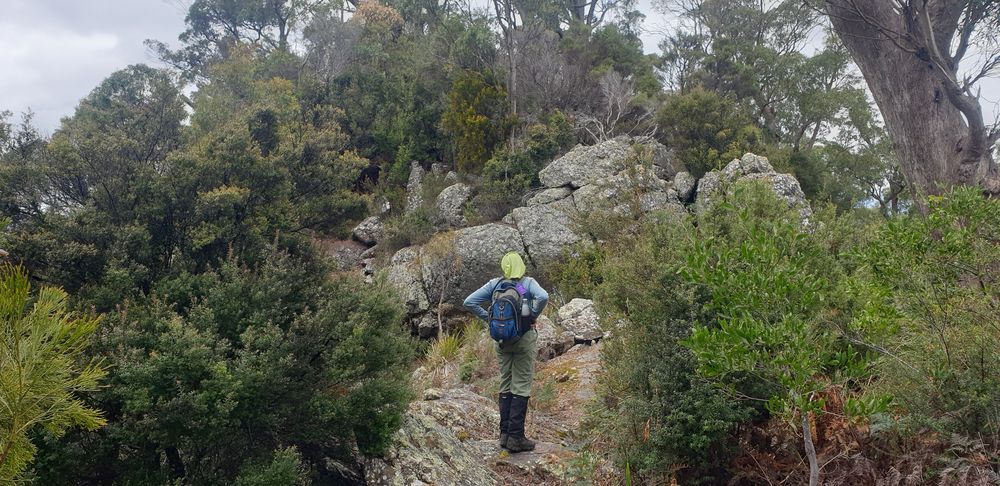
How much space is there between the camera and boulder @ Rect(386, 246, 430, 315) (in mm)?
14977

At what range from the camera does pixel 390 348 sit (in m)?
5.46

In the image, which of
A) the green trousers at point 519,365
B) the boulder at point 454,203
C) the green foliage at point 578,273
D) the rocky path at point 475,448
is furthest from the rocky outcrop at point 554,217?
the green trousers at point 519,365

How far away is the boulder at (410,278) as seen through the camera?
14977 millimetres

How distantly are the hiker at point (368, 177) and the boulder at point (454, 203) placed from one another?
11.8 ft

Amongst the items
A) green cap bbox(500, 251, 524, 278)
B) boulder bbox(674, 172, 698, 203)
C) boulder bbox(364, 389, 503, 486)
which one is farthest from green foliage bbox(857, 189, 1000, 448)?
boulder bbox(674, 172, 698, 203)

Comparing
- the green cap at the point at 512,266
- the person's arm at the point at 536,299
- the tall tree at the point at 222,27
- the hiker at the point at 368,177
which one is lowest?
the person's arm at the point at 536,299

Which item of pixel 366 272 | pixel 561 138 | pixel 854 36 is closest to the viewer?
pixel 854 36

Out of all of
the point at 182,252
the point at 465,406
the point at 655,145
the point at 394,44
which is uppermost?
the point at 394,44

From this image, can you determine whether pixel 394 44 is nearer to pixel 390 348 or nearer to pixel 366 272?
pixel 366 272

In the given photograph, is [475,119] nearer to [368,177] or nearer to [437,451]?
[368,177]

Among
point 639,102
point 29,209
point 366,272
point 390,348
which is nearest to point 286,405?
point 390,348

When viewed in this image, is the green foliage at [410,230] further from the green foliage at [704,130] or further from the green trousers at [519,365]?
the green trousers at [519,365]

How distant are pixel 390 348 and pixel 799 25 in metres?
21.9

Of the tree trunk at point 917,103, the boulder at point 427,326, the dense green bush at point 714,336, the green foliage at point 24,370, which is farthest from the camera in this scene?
the boulder at point 427,326
